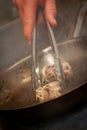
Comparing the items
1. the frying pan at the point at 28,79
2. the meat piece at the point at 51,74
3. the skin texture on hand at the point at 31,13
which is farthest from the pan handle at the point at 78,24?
the skin texture on hand at the point at 31,13

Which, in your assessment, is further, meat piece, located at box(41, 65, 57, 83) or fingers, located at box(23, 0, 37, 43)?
meat piece, located at box(41, 65, 57, 83)

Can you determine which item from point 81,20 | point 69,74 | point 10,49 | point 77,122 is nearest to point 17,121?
point 77,122

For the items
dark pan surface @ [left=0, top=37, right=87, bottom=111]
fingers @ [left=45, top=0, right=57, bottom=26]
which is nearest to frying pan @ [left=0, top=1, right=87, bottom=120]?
dark pan surface @ [left=0, top=37, right=87, bottom=111]

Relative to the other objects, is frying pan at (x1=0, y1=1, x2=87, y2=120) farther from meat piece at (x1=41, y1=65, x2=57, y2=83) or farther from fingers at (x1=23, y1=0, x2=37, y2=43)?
fingers at (x1=23, y1=0, x2=37, y2=43)

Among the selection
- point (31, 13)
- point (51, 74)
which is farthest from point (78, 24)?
point (31, 13)

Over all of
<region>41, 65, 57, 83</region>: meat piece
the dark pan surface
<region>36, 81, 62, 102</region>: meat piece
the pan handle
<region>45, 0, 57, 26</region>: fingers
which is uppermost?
<region>45, 0, 57, 26</region>: fingers

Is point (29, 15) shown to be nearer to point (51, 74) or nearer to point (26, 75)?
point (51, 74)

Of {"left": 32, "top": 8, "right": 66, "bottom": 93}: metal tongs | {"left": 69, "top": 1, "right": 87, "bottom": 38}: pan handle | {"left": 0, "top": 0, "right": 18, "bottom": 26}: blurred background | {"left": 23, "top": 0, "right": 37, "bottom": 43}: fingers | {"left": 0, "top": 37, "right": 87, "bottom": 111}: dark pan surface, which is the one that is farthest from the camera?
{"left": 0, "top": 0, "right": 18, "bottom": 26}: blurred background

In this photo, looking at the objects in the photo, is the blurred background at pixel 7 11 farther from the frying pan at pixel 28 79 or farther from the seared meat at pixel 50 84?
the seared meat at pixel 50 84

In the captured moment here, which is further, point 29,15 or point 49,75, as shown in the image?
point 49,75
